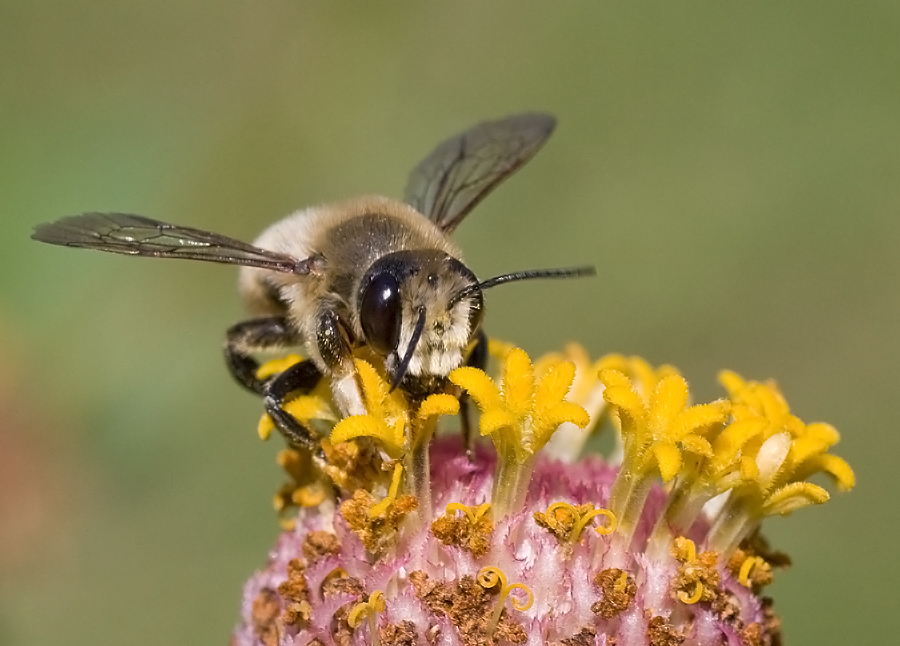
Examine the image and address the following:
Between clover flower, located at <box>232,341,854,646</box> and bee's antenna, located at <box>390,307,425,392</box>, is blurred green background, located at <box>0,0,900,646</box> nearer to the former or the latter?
clover flower, located at <box>232,341,854,646</box>

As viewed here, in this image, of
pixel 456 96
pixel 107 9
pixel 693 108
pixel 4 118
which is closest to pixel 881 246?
pixel 693 108

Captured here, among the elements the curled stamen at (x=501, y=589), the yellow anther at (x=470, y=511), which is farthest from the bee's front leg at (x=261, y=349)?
the curled stamen at (x=501, y=589)

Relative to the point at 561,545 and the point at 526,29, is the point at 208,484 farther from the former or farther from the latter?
the point at 526,29

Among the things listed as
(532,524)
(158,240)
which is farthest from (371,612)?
(158,240)

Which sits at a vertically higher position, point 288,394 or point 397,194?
point 397,194

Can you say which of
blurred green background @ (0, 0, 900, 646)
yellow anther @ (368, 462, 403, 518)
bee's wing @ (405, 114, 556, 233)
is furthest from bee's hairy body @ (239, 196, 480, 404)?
blurred green background @ (0, 0, 900, 646)

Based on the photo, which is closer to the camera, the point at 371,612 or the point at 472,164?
the point at 371,612

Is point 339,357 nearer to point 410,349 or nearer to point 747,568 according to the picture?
point 410,349

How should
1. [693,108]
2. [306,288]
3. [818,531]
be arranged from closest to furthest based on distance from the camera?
[306,288], [818,531], [693,108]
